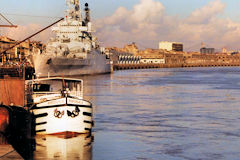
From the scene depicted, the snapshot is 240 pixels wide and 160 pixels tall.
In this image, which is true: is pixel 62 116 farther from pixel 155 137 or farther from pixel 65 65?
pixel 65 65

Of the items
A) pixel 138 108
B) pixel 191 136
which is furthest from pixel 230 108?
pixel 191 136

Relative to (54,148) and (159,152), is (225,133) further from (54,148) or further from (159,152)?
(54,148)

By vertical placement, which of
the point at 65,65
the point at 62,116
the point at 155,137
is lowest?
the point at 155,137

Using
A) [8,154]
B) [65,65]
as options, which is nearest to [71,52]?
[65,65]

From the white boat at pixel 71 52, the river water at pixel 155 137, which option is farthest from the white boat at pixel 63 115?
the white boat at pixel 71 52

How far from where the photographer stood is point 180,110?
1650 inches

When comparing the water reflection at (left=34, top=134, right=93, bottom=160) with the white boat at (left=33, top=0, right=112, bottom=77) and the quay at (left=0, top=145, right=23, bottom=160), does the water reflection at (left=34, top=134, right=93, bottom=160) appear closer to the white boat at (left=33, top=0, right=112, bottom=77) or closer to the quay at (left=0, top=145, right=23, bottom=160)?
the quay at (left=0, top=145, right=23, bottom=160)

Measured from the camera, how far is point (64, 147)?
975 inches

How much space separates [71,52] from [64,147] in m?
99.6

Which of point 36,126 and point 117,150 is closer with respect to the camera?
point 117,150

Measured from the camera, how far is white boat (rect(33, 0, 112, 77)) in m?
109

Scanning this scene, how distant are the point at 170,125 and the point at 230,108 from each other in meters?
12.6

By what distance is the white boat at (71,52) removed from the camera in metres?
109

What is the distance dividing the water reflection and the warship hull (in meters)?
69.0
